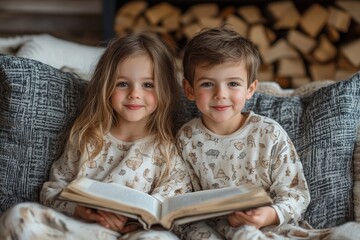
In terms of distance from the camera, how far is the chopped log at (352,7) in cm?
273

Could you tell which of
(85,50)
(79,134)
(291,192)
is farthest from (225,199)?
(85,50)

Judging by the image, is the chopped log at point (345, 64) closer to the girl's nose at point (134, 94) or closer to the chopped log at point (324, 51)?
the chopped log at point (324, 51)

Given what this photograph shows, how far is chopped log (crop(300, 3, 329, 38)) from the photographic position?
277 centimetres

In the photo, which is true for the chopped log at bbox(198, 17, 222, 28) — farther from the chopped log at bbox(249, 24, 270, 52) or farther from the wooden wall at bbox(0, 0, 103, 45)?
the wooden wall at bbox(0, 0, 103, 45)

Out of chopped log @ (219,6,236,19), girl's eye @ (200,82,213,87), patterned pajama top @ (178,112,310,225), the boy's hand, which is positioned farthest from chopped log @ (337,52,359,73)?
the boy's hand

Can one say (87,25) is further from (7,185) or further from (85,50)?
(7,185)

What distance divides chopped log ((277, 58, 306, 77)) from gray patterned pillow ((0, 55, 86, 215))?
1424 millimetres

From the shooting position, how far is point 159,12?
2.90m

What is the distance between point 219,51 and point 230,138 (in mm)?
238

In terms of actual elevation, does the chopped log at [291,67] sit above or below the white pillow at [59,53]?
below

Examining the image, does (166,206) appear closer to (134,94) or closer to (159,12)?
(134,94)

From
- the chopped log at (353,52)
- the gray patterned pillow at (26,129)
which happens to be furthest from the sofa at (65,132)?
the chopped log at (353,52)

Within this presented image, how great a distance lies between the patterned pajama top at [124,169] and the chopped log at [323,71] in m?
1.41

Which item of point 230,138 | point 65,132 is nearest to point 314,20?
point 230,138
